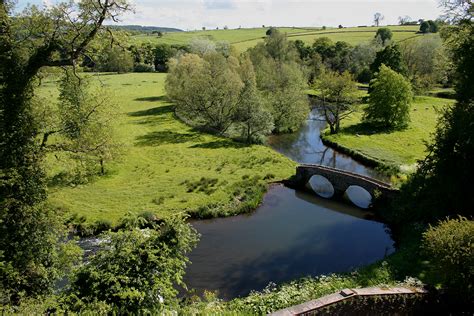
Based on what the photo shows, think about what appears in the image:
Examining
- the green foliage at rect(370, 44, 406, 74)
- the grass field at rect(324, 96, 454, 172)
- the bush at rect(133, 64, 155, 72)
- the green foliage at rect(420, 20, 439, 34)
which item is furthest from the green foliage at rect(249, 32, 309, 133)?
the green foliage at rect(420, 20, 439, 34)

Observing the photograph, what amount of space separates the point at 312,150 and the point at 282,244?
85.8 feet

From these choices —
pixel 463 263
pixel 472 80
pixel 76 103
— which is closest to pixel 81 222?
pixel 76 103

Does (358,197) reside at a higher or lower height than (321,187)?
lower

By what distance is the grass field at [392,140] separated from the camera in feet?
149

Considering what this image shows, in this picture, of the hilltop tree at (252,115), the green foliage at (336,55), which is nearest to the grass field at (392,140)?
the hilltop tree at (252,115)

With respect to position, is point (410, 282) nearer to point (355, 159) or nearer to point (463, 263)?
point (463, 263)

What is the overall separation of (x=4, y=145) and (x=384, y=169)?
37378 millimetres

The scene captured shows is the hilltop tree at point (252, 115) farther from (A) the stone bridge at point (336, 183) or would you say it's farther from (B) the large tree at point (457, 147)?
(B) the large tree at point (457, 147)

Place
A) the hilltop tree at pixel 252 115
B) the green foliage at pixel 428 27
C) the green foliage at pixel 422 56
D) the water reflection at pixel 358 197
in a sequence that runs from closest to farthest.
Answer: the water reflection at pixel 358 197 < the hilltop tree at pixel 252 115 < the green foliage at pixel 422 56 < the green foliage at pixel 428 27

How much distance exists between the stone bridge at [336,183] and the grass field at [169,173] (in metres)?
2.42

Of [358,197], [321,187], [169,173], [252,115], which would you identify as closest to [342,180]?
[358,197]

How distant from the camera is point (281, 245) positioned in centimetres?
2817

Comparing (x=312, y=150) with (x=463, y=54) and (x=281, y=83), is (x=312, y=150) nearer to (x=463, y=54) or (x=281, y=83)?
(x=281, y=83)

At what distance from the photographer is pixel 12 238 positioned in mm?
15586
